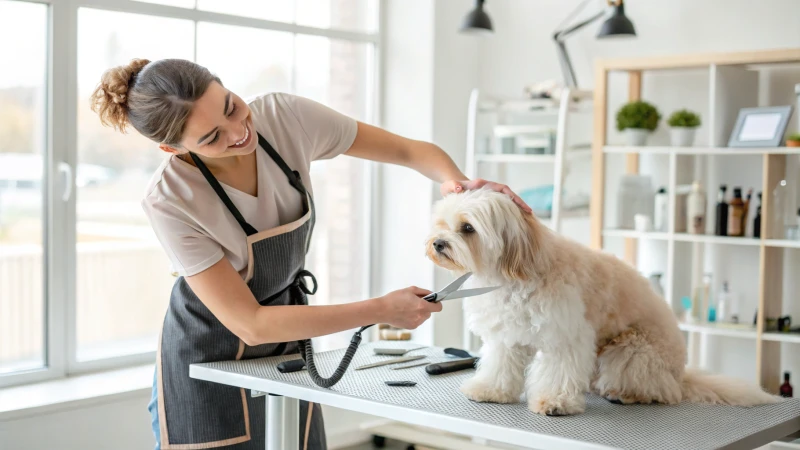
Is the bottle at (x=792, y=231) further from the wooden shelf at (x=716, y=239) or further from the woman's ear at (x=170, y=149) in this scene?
the woman's ear at (x=170, y=149)

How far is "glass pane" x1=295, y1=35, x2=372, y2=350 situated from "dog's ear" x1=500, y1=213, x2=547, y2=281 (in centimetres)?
271

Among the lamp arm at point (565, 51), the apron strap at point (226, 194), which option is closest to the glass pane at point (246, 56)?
the lamp arm at point (565, 51)

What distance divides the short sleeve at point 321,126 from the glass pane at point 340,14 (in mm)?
2245

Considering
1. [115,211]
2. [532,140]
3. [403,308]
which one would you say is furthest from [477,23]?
[403,308]

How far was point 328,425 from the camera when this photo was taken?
4387mm

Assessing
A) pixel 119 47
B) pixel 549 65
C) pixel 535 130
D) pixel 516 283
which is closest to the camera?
pixel 516 283

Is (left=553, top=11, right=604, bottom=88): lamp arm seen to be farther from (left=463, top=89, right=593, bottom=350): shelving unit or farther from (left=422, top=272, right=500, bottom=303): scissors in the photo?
(left=422, top=272, right=500, bottom=303): scissors

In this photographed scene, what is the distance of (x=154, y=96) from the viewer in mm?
1869

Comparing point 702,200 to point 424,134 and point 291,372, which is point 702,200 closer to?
point 424,134

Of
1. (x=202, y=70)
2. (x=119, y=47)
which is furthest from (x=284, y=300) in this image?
Answer: (x=119, y=47)

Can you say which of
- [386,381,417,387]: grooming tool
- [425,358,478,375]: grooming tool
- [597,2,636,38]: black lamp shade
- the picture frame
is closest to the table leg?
[386,381,417,387]: grooming tool

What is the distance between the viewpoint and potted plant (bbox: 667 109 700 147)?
384 centimetres

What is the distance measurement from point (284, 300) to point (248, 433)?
1.17ft

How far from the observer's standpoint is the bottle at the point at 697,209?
3.81m
